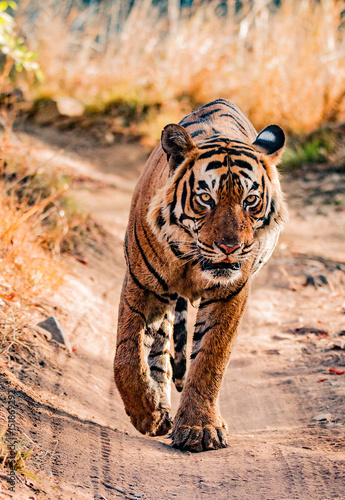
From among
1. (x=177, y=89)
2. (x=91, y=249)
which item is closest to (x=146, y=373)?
(x=91, y=249)

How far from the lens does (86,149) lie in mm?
10930

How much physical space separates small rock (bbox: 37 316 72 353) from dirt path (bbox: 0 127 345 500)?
96 mm

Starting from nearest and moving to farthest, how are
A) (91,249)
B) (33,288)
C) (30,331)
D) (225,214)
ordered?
(225,214) < (30,331) < (33,288) < (91,249)

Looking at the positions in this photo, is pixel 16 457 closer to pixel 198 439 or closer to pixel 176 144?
pixel 198 439

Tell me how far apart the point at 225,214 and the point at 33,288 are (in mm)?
1864

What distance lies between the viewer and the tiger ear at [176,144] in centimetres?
323

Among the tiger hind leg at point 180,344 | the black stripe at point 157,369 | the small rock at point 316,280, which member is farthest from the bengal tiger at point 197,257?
the small rock at point 316,280

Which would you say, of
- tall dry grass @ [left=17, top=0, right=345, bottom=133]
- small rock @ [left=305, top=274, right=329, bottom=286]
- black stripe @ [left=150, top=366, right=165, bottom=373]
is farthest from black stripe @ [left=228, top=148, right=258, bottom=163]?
tall dry grass @ [left=17, top=0, right=345, bottom=133]

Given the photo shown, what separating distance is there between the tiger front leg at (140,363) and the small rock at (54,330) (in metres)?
0.70

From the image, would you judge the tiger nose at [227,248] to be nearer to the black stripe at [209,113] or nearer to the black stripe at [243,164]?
the black stripe at [243,164]

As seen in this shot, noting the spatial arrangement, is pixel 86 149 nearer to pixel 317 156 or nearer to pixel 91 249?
pixel 317 156

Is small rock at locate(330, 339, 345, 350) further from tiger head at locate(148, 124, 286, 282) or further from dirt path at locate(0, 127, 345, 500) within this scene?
tiger head at locate(148, 124, 286, 282)

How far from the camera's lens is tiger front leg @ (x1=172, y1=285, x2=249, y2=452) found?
3.16 metres

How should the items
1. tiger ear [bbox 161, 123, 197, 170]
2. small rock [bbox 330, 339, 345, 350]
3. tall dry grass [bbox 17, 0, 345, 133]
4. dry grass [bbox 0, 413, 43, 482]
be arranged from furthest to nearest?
tall dry grass [bbox 17, 0, 345, 133] → small rock [bbox 330, 339, 345, 350] → tiger ear [bbox 161, 123, 197, 170] → dry grass [bbox 0, 413, 43, 482]
